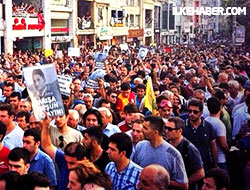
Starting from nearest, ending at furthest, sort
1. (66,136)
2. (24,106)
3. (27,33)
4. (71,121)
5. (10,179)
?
(10,179) → (66,136) → (71,121) → (24,106) → (27,33)

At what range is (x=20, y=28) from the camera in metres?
33.2

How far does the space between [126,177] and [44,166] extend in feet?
3.17

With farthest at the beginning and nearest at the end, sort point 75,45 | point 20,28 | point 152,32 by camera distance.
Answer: point 152,32, point 75,45, point 20,28

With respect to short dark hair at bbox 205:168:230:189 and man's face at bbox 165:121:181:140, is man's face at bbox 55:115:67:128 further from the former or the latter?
short dark hair at bbox 205:168:230:189

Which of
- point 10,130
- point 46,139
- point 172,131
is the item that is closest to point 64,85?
point 10,130

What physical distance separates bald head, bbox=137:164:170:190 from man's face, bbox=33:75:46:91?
192 cm

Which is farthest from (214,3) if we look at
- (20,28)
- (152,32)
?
(20,28)

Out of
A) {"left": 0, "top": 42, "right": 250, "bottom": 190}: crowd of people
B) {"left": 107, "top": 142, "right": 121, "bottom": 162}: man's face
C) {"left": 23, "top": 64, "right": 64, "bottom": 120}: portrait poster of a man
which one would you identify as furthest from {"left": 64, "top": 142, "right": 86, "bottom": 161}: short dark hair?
{"left": 23, "top": 64, "right": 64, "bottom": 120}: portrait poster of a man

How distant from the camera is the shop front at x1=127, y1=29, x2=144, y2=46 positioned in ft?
188

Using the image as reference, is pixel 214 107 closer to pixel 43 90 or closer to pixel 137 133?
pixel 137 133

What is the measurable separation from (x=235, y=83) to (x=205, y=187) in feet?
18.1

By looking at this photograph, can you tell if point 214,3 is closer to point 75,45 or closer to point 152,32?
point 152,32

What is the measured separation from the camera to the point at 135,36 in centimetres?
5872

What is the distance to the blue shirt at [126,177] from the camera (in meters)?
4.83
